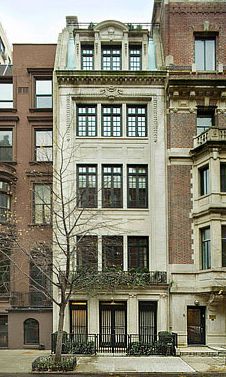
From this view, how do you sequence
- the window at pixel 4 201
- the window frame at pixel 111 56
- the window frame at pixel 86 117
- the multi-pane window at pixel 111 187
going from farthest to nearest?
the window frame at pixel 111 56, the window frame at pixel 86 117, the window at pixel 4 201, the multi-pane window at pixel 111 187

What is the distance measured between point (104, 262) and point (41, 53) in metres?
13.4

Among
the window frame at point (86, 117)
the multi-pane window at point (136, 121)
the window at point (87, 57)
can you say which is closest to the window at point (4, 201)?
the window frame at point (86, 117)

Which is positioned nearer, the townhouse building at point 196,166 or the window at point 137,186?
the townhouse building at point 196,166

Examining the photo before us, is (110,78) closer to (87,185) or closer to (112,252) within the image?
(87,185)

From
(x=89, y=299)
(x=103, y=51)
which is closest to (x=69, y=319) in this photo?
(x=89, y=299)

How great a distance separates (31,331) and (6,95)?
14.2 m

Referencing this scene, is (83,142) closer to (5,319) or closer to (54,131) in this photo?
(54,131)

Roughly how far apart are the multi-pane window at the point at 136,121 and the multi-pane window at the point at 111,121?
528 millimetres

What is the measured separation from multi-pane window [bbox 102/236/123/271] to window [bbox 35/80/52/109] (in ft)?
30.0

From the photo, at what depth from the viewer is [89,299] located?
28422 millimetres

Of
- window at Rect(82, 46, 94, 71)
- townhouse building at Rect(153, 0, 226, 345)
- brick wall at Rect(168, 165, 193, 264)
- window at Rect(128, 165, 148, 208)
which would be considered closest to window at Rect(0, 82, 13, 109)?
window at Rect(82, 46, 94, 71)

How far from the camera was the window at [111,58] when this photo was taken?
31.4 m

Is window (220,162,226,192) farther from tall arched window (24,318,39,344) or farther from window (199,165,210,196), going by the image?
tall arched window (24,318,39,344)

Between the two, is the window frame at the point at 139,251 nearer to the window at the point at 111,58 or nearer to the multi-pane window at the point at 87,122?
the multi-pane window at the point at 87,122
